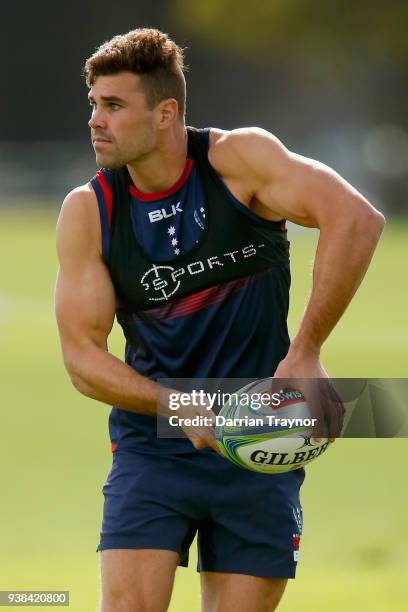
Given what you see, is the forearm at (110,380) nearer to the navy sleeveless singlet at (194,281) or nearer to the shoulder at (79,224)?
the navy sleeveless singlet at (194,281)

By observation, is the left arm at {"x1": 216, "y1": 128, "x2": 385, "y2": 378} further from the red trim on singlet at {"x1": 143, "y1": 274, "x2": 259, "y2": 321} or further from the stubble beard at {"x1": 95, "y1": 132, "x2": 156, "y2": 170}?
the stubble beard at {"x1": 95, "y1": 132, "x2": 156, "y2": 170}

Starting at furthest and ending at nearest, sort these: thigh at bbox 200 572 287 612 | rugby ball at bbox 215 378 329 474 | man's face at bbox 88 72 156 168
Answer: man's face at bbox 88 72 156 168
thigh at bbox 200 572 287 612
rugby ball at bbox 215 378 329 474

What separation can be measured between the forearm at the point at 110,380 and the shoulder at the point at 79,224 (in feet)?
1.36

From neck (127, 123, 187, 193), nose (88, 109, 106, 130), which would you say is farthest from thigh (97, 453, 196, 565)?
nose (88, 109, 106, 130)

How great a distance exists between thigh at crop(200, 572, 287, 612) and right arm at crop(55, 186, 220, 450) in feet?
2.59

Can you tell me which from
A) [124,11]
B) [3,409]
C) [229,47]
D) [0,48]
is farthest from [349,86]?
[3,409]

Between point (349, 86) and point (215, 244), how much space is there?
47866mm

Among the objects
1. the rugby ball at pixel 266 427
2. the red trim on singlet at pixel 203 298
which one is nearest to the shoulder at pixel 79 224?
the red trim on singlet at pixel 203 298

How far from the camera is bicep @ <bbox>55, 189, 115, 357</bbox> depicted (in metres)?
6.29

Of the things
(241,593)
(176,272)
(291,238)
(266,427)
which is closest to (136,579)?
(241,593)

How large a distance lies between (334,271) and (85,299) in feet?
3.39

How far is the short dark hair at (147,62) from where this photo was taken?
631cm

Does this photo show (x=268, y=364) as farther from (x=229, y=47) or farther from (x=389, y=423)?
(x=229, y=47)

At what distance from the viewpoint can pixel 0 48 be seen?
59.4 metres
